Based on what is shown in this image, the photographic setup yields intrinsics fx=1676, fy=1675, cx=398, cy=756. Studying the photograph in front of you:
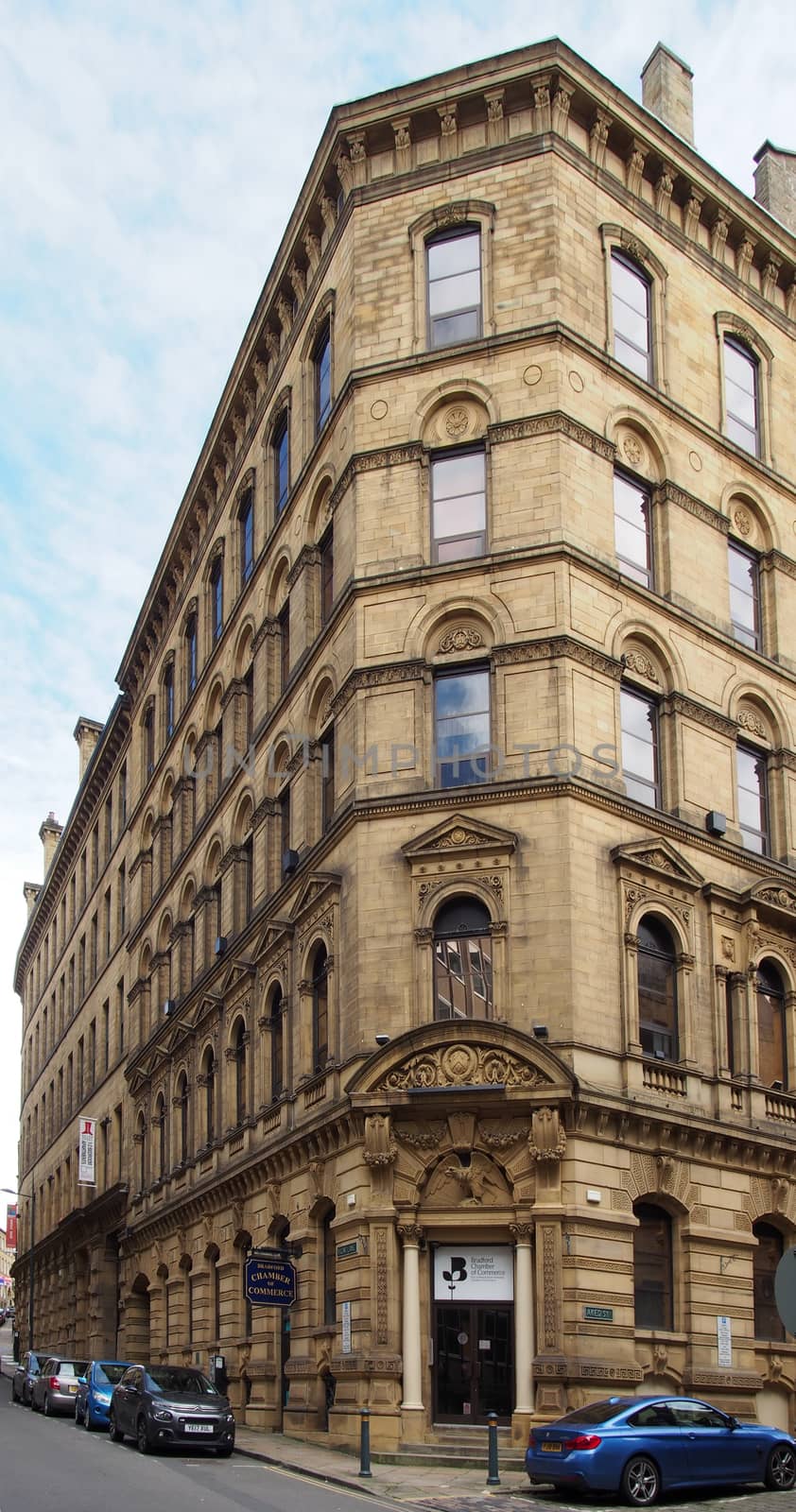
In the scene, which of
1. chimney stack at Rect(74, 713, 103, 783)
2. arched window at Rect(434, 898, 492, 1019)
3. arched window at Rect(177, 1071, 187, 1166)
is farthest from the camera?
chimney stack at Rect(74, 713, 103, 783)

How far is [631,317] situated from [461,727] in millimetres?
10299

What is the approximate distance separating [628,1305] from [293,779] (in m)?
14.3

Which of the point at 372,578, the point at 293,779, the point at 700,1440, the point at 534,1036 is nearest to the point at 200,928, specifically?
the point at 293,779

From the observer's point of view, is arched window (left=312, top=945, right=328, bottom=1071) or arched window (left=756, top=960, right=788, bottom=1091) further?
arched window (left=312, top=945, right=328, bottom=1071)

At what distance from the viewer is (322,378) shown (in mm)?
38500

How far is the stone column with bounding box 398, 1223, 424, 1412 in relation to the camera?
27891mm


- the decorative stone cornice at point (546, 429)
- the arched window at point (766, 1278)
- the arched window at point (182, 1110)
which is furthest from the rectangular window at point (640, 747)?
the arched window at point (182, 1110)

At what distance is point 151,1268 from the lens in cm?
5044

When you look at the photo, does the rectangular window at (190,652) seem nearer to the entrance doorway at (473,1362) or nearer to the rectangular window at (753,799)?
the rectangular window at (753,799)

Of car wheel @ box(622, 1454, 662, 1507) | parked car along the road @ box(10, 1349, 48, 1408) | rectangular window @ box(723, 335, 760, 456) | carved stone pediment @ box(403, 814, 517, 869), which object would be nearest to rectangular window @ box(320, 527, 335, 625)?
carved stone pediment @ box(403, 814, 517, 869)

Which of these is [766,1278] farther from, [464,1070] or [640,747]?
[640,747]

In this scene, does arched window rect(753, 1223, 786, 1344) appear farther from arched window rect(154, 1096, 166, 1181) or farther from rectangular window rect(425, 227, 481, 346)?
arched window rect(154, 1096, 166, 1181)

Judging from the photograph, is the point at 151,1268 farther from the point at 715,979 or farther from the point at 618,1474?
the point at 618,1474

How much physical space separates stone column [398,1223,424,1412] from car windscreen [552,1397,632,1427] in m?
5.22
